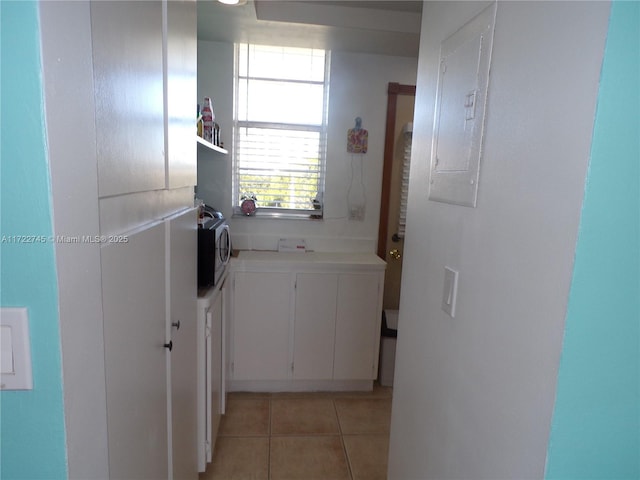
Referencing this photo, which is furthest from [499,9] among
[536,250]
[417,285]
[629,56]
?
[417,285]

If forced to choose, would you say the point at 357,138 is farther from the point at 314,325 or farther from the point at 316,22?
the point at 314,325

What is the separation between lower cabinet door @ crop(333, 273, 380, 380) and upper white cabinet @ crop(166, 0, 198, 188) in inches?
56.3

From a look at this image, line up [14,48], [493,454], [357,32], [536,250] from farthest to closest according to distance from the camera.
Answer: [357,32] → [493,454] → [536,250] → [14,48]

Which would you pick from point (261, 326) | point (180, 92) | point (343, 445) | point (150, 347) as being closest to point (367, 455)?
point (343, 445)

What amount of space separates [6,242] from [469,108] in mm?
1000

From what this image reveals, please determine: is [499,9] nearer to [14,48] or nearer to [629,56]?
[629,56]

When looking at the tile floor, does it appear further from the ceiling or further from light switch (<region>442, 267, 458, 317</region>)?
the ceiling

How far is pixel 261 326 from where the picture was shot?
2639 millimetres

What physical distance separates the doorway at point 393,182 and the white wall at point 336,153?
0.05 m

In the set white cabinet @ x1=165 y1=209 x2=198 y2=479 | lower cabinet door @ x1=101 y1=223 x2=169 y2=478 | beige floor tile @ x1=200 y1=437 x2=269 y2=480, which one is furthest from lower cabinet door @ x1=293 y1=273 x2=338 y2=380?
lower cabinet door @ x1=101 y1=223 x2=169 y2=478

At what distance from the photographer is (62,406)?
1.95 feet

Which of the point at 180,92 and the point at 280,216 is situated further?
the point at 280,216

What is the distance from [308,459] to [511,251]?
1817 mm

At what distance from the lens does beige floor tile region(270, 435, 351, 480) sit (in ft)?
6.64
